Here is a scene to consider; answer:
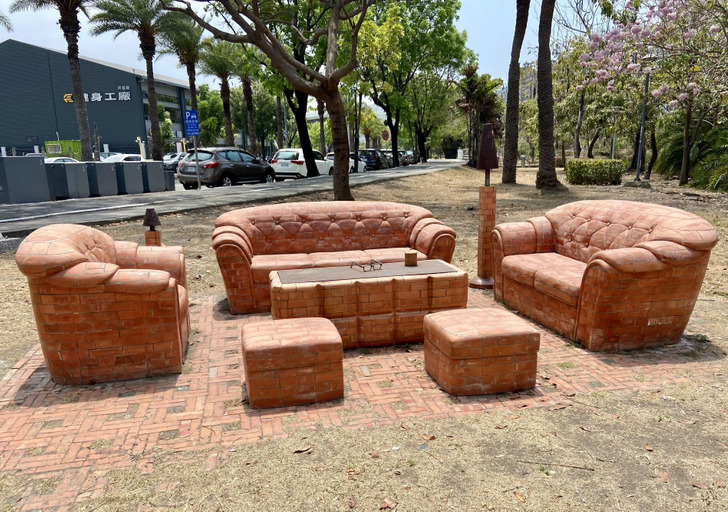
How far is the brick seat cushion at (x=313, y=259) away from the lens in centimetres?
533

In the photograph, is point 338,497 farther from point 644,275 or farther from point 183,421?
point 644,275

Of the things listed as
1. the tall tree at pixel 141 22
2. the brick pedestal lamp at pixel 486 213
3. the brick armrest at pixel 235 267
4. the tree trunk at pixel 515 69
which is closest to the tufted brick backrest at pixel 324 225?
the brick armrest at pixel 235 267

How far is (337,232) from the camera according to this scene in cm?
606

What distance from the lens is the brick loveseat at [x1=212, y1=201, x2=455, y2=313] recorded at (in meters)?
5.32

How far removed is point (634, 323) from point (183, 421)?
12.3 ft

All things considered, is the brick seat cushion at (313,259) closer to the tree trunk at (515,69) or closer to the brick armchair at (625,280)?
the brick armchair at (625,280)

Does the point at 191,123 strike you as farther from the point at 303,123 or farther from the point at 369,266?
the point at 369,266

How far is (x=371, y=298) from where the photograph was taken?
14.4ft

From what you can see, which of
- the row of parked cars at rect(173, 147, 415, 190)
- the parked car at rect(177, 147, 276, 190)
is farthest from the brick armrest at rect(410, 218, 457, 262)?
the parked car at rect(177, 147, 276, 190)

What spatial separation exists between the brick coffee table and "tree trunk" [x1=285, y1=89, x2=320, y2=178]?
17771 mm

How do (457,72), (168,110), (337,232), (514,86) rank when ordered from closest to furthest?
(337,232)
(514,86)
(457,72)
(168,110)

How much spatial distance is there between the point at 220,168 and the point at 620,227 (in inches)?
611

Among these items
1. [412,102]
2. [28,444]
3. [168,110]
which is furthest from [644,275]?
[168,110]

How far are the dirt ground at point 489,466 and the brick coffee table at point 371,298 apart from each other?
139 centimetres
